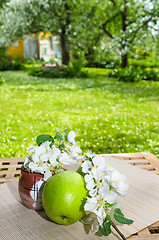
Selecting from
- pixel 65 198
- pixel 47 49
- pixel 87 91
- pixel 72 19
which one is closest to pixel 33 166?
pixel 65 198

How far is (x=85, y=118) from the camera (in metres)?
5.85

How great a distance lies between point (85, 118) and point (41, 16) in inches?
448

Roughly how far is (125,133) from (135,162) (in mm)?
2923

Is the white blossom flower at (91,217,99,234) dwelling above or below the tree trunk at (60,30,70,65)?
below

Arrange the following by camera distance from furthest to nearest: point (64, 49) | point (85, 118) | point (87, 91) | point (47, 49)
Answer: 1. point (47, 49)
2. point (64, 49)
3. point (87, 91)
4. point (85, 118)

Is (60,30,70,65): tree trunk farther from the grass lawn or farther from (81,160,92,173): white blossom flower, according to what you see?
(81,160,92,173): white blossom flower

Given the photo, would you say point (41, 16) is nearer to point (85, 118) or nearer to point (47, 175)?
point (85, 118)

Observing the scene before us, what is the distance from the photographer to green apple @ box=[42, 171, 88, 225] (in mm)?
1049

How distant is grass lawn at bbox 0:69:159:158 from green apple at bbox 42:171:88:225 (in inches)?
109

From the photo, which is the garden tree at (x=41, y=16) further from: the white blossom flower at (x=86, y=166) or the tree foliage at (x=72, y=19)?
the white blossom flower at (x=86, y=166)

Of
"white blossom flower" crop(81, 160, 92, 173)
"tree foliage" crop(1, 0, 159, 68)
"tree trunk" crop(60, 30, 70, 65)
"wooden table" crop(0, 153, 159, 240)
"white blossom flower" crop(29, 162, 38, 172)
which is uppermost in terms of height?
"tree foliage" crop(1, 0, 159, 68)

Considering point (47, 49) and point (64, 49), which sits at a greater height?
point (47, 49)

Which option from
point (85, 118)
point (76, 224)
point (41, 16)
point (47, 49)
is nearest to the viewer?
point (76, 224)

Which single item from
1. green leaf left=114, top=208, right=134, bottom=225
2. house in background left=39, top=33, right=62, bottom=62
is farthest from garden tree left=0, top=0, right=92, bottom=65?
green leaf left=114, top=208, right=134, bottom=225
